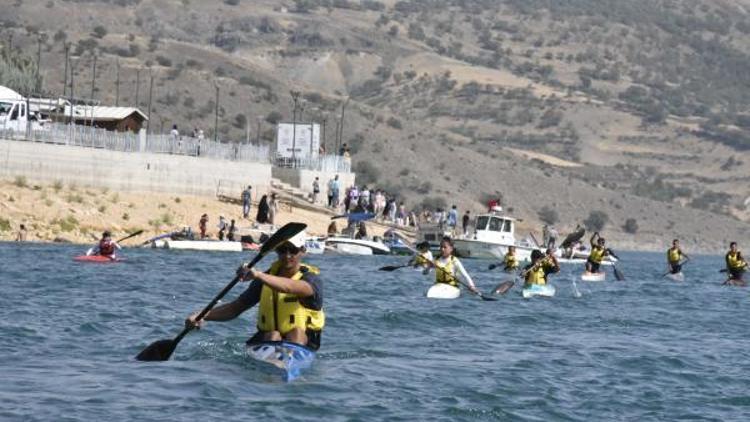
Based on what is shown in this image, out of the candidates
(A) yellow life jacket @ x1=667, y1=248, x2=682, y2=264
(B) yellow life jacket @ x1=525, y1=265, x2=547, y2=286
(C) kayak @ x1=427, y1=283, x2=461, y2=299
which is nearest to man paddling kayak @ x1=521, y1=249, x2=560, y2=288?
(B) yellow life jacket @ x1=525, y1=265, x2=547, y2=286

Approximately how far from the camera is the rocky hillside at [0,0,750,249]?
364 feet

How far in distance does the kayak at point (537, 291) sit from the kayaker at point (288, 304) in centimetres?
1745

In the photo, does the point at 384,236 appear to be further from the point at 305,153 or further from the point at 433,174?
the point at 433,174

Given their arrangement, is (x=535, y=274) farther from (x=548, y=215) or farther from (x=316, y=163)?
(x=548, y=215)

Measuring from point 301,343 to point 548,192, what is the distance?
318 feet

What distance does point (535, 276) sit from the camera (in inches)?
1503

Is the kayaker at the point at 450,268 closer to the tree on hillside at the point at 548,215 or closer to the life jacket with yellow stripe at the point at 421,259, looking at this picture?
the life jacket with yellow stripe at the point at 421,259

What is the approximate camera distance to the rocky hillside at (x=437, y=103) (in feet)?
364

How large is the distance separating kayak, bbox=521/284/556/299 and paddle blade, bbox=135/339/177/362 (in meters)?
17.1

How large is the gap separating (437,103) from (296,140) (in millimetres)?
88294

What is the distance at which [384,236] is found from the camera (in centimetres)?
6644

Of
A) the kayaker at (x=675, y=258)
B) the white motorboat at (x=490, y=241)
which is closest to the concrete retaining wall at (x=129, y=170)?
the white motorboat at (x=490, y=241)

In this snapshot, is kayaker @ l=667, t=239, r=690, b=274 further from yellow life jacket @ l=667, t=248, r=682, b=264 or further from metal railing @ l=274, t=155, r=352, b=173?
metal railing @ l=274, t=155, r=352, b=173

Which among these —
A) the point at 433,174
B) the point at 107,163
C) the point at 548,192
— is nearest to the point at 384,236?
the point at 107,163
